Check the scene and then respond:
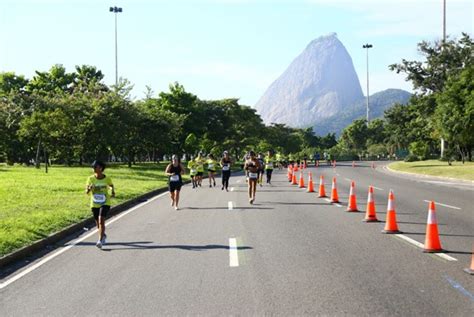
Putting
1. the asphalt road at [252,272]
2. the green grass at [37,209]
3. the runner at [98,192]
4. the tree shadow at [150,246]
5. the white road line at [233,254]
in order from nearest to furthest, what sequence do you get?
the asphalt road at [252,272] < the white road line at [233,254] < the tree shadow at [150,246] < the runner at [98,192] < the green grass at [37,209]

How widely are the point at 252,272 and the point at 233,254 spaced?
1.44 m

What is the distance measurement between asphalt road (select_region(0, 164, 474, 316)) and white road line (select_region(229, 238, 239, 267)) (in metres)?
0.02

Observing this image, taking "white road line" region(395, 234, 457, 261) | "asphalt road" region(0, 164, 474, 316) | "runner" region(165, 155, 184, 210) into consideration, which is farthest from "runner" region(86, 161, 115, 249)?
"runner" region(165, 155, 184, 210)

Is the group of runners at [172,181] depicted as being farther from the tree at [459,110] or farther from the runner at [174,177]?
the tree at [459,110]

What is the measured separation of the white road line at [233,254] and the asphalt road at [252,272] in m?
0.02

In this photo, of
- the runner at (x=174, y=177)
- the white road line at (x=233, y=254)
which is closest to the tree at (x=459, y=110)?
the runner at (x=174, y=177)

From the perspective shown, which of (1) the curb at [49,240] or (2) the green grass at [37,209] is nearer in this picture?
(1) the curb at [49,240]

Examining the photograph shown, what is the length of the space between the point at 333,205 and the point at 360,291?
1072 cm

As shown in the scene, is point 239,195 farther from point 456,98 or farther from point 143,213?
point 456,98

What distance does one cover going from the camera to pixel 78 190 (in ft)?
73.6

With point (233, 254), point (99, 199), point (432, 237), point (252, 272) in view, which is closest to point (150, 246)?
point (99, 199)

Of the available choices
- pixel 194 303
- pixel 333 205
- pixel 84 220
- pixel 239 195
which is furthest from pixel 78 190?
pixel 194 303

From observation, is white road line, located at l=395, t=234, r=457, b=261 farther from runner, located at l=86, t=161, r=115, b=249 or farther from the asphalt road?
runner, located at l=86, t=161, r=115, b=249

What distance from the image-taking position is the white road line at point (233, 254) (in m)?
8.62
